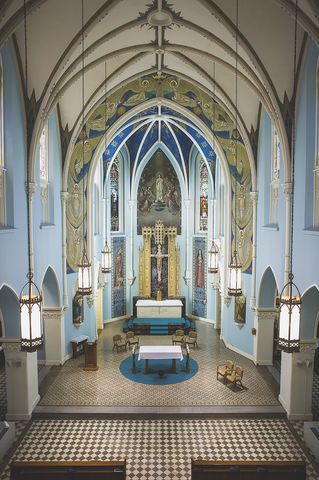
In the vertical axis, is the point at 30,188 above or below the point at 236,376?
above

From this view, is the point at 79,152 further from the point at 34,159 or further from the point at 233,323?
the point at 233,323

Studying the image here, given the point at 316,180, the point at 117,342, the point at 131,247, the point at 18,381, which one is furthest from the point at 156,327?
the point at 316,180

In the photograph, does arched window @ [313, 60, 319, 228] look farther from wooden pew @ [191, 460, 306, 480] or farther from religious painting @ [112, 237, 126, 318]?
religious painting @ [112, 237, 126, 318]

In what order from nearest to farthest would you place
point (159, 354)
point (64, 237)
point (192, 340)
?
point (159, 354) → point (64, 237) → point (192, 340)

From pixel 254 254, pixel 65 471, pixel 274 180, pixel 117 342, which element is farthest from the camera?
pixel 117 342

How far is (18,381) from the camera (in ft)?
41.1

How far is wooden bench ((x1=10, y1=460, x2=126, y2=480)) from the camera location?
320 inches

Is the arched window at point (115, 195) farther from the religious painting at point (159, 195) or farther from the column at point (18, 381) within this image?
the column at point (18, 381)

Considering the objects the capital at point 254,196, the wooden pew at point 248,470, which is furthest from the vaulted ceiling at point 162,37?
the wooden pew at point 248,470

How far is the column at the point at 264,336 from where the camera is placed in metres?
16.5

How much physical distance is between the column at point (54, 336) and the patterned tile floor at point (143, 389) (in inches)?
20.0

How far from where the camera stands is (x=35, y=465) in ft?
27.0

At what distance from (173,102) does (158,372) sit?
12.3 meters

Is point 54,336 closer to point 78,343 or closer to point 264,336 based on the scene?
point 78,343
